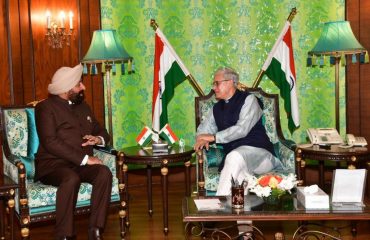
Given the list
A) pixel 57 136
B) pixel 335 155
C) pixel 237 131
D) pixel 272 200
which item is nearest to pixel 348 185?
pixel 272 200

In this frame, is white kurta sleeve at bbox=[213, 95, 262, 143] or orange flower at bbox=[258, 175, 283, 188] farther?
white kurta sleeve at bbox=[213, 95, 262, 143]

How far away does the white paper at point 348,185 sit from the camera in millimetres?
3461

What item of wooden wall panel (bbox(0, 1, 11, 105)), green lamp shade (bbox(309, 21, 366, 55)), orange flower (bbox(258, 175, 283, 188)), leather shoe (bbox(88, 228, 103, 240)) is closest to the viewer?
orange flower (bbox(258, 175, 283, 188))

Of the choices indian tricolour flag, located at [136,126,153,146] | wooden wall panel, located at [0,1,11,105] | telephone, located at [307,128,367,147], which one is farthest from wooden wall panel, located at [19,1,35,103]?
telephone, located at [307,128,367,147]

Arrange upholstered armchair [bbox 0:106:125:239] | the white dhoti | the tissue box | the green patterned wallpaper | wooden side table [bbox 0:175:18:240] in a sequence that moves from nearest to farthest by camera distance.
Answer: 1. the tissue box
2. wooden side table [bbox 0:175:18:240]
3. upholstered armchair [bbox 0:106:125:239]
4. the white dhoti
5. the green patterned wallpaper

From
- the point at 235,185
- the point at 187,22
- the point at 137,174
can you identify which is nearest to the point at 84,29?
the point at 187,22

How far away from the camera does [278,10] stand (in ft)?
20.3

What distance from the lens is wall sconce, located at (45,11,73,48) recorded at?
560 centimetres

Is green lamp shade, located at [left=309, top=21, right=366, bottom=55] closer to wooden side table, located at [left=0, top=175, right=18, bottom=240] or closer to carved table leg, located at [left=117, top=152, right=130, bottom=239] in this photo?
carved table leg, located at [left=117, top=152, right=130, bottom=239]

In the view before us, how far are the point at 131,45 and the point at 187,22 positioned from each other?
66cm

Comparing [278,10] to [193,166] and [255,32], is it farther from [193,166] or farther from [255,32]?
[193,166]

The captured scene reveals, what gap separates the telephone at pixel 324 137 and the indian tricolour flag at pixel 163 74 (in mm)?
1455

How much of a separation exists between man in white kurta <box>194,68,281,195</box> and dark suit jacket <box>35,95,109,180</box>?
0.93m

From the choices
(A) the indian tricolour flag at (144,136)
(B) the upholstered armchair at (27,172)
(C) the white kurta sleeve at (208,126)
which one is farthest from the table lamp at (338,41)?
(B) the upholstered armchair at (27,172)
